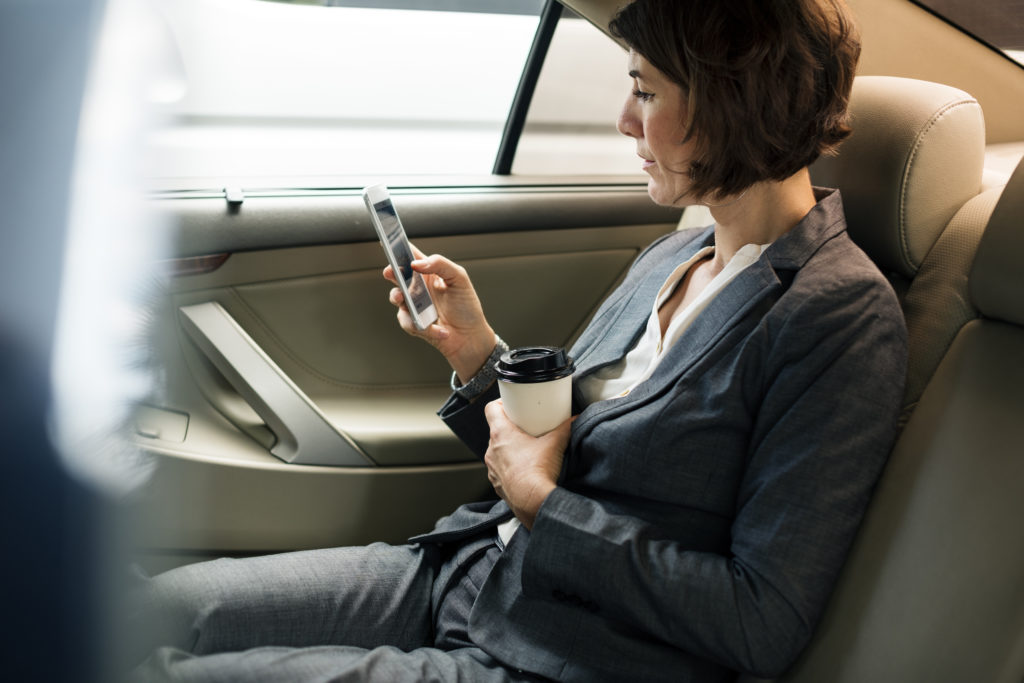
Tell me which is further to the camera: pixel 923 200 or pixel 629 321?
pixel 629 321

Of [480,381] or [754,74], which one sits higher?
[754,74]

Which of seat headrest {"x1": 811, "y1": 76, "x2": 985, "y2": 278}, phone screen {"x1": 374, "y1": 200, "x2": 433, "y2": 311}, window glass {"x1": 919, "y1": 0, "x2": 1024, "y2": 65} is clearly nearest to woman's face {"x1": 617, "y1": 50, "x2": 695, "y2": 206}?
seat headrest {"x1": 811, "y1": 76, "x2": 985, "y2": 278}

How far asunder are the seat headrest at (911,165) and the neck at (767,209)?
83mm

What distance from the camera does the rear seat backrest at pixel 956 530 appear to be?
0.86 m

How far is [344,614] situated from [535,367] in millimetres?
429

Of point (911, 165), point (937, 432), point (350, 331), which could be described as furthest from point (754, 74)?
point (350, 331)

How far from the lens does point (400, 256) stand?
1.51 meters

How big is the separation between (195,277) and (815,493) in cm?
125

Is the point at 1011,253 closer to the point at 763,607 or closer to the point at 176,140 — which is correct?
the point at 763,607

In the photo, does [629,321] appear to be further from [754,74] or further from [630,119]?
[754,74]

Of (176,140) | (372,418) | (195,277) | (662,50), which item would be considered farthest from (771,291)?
(195,277)

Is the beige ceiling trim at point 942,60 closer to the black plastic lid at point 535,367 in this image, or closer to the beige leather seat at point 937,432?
the beige leather seat at point 937,432

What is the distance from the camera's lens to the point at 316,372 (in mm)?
1874

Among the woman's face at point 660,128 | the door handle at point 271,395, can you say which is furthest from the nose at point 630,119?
the door handle at point 271,395
